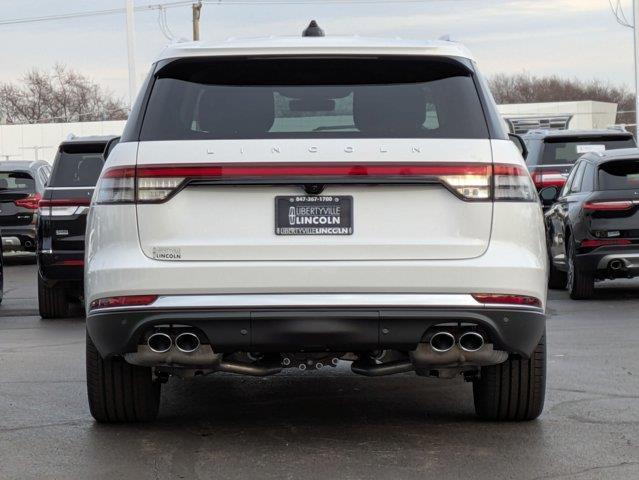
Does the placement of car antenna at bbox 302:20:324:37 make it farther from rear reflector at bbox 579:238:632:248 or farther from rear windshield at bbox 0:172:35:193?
rear windshield at bbox 0:172:35:193

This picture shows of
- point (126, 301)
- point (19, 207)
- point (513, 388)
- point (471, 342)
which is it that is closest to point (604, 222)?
point (513, 388)

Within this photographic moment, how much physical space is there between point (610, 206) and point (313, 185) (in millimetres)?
8872

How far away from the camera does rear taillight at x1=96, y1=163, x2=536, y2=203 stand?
5.75 metres

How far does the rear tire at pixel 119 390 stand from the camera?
21.4ft

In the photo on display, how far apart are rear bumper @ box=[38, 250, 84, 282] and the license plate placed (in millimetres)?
7361

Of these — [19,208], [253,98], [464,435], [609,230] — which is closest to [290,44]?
[253,98]

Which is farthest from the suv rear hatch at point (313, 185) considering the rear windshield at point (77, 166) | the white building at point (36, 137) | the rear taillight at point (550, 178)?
the white building at point (36, 137)

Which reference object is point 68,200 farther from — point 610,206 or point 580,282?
point 610,206

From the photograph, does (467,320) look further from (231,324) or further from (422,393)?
(422,393)

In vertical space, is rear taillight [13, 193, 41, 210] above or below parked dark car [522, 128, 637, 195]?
Result: below

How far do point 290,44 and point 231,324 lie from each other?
51.6 inches

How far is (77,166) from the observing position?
44.1ft

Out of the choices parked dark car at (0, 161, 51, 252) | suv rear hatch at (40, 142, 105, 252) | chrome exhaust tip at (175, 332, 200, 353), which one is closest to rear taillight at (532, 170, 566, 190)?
suv rear hatch at (40, 142, 105, 252)

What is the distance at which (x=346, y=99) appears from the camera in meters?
6.03
